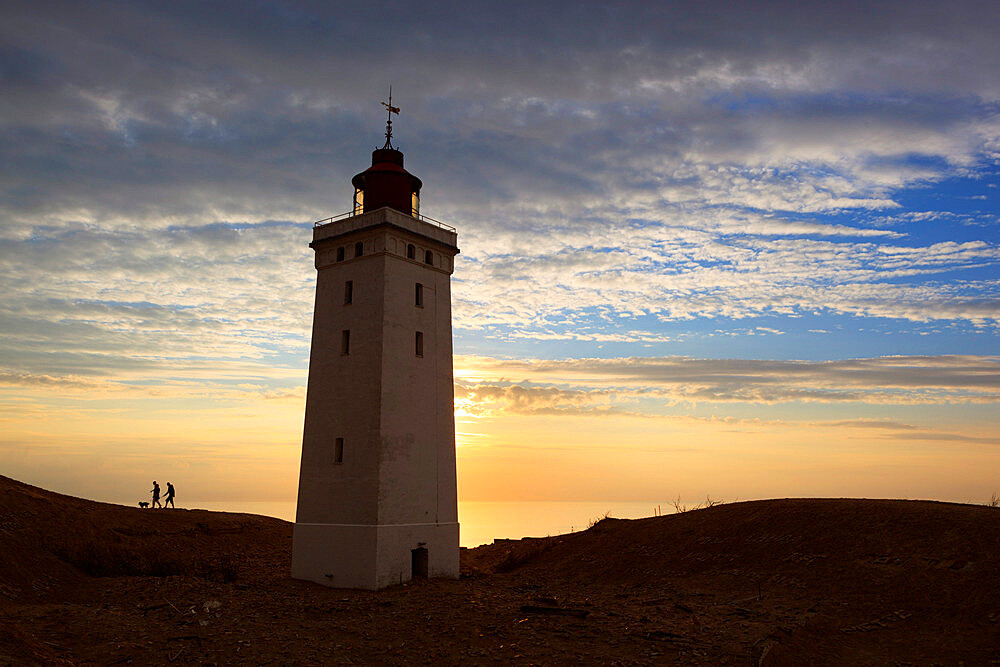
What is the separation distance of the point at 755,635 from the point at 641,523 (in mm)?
14209

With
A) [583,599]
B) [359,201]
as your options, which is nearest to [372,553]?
[583,599]

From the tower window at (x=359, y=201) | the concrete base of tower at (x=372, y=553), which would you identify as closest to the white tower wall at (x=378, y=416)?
the concrete base of tower at (x=372, y=553)

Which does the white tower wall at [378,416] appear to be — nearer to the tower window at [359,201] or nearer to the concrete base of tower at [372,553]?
the concrete base of tower at [372,553]

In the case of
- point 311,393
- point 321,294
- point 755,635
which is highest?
point 321,294

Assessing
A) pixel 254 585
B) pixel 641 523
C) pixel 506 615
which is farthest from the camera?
pixel 641 523

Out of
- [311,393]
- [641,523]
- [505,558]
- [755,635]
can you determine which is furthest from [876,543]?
[311,393]

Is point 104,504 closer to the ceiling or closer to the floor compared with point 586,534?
closer to the ceiling

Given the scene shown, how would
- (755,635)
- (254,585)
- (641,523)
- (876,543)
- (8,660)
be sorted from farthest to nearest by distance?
1. (641,523)
2. (254,585)
3. (876,543)
4. (755,635)
5. (8,660)

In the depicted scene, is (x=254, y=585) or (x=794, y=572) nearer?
(x=794, y=572)

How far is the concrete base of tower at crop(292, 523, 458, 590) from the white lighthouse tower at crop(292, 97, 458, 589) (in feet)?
0.12

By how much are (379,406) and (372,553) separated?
5088 millimetres

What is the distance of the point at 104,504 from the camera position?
33531mm

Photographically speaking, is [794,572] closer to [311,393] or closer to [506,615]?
[506,615]

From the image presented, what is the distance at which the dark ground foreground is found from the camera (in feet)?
55.7
